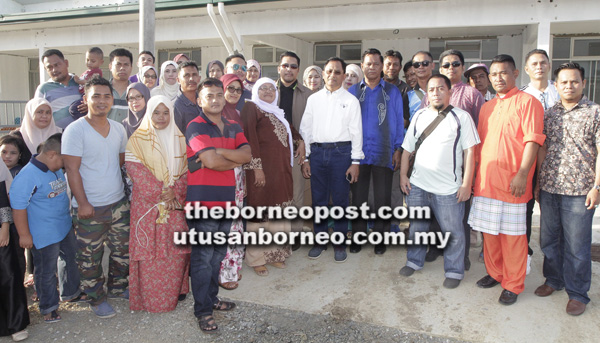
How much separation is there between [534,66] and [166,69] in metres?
3.50

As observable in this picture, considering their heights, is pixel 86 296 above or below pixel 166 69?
below

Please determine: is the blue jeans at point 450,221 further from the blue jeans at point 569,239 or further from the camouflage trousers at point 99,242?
the camouflage trousers at point 99,242

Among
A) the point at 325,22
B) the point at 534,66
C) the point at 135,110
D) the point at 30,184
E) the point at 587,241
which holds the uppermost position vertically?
the point at 325,22

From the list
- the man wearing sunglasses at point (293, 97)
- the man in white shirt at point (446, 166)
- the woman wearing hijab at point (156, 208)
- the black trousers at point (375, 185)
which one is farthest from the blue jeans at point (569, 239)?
the woman wearing hijab at point (156, 208)

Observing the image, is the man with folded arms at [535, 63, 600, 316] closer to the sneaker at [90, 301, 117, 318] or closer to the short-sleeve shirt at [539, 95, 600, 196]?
the short-sleeve shirt at [539, 95, 600, 196]

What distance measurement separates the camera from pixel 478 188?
11.0ft

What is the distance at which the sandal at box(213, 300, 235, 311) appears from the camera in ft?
10.5

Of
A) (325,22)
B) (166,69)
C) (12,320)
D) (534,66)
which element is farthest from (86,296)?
(325,22)

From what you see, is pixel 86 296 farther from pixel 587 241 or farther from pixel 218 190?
pixel 587 241

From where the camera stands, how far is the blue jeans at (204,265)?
9.64 ft

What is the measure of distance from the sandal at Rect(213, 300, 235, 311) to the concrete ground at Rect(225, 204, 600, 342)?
18cm

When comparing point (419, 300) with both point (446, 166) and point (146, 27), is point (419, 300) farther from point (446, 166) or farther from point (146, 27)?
point (146, 27)

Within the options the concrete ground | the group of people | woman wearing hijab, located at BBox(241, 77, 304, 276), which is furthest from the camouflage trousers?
woman wearing hijab, located at BBox(241, 77, 304, 276)

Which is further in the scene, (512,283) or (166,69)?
(166,69)
